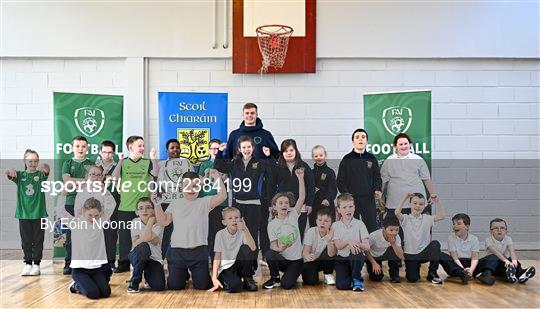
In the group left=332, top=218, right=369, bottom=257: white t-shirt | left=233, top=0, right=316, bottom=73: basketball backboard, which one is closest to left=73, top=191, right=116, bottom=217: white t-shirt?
left=332, top=218, right=369, bottom=257: white t-shirt

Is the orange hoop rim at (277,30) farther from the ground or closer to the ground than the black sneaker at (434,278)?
farther from the ground

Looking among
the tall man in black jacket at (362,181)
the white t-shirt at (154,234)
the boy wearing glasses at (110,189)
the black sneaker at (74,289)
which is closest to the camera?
the black sneaker at (74,289)

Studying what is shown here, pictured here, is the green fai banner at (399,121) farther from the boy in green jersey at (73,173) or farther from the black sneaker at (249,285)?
the boy in green jersey at (73,173)

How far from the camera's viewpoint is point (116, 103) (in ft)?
20.8

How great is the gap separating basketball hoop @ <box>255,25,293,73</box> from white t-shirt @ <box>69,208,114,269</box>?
331cm

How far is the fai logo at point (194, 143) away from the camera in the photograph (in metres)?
6.13

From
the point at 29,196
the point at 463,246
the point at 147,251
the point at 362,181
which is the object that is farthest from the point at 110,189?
the point at 463,246

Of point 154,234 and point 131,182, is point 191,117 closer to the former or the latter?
point 131,182

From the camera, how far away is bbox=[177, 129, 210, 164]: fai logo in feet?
20.1

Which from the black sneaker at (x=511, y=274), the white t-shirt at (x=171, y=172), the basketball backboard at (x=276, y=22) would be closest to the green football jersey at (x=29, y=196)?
the white t-shirt at (x=171, y=172)

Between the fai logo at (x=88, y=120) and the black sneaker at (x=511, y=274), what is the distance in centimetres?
474

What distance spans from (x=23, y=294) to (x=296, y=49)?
14.2 feet

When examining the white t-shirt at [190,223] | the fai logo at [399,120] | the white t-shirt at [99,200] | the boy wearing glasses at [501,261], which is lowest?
the boy wearing glasses at [501,261]

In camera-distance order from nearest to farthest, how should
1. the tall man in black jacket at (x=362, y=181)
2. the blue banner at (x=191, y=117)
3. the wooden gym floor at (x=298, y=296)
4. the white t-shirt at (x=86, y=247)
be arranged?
the wooden gym floor at (x=298, y=296) < the white t-shirt at (x=86, y=247) < the tall man in black jacket at (x=362, y=181) < the blue banner at (x=191, y=117)
